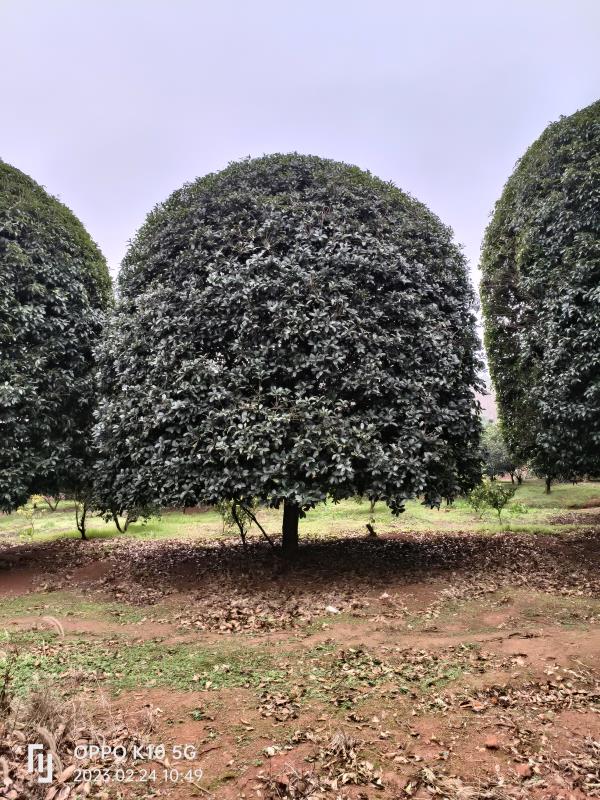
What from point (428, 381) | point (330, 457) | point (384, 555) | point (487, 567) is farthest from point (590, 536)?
point (330, 457)

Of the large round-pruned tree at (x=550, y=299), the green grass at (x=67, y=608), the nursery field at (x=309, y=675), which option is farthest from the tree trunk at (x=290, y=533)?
the large round-pruned tree at (x=550, y=299)

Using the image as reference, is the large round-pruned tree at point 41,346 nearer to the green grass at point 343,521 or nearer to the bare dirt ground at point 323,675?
the bare dirt ground at point 323,675

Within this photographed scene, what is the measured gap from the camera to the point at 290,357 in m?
8.38

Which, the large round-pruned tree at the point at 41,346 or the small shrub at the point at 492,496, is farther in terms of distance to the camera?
the small shrub at the point at 492,496

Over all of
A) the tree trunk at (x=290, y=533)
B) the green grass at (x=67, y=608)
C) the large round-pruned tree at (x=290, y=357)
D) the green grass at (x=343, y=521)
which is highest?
the large round-pruned tree at (x=290, y=357)

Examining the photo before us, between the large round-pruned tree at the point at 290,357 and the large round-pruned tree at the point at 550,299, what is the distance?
1.41 meters

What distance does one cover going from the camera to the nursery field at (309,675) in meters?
3.47

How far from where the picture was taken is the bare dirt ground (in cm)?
346

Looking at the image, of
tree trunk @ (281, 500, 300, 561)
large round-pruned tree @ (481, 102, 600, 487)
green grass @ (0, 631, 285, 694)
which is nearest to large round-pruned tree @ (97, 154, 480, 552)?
tree trunk @ (281, 500, 300, 561)

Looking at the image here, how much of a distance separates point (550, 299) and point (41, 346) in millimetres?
9713

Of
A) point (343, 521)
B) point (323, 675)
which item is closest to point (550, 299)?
point (323, 675)

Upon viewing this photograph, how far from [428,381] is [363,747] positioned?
5.89 m

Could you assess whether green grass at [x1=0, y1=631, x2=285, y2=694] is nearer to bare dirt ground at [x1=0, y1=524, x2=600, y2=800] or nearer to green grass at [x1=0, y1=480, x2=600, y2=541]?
bare dirt ground at [x1=0, y1=524, x2=600, y2=800]

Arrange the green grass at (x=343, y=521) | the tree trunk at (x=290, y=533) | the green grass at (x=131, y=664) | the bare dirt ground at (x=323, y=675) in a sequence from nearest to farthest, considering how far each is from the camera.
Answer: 1. the bare dirt ground at (x=323, y=675)
2. the green grass at (x=131, y=664)
3. the tree trunk at (x=290, y=533)
4. the green grass at (x=343, y=521)
